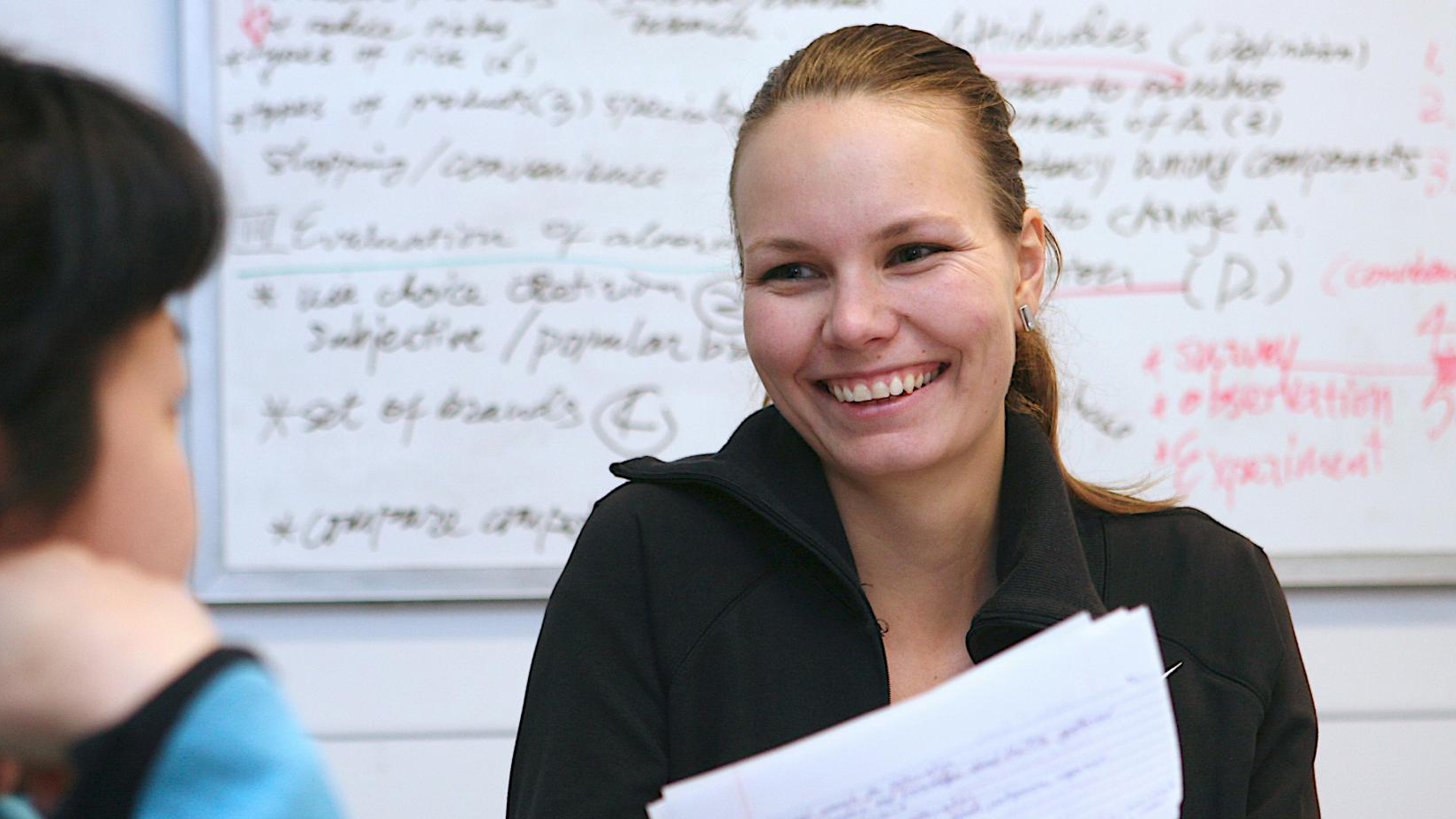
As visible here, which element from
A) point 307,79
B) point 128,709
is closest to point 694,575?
point 128,709

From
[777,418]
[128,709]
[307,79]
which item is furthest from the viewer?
[307,79]

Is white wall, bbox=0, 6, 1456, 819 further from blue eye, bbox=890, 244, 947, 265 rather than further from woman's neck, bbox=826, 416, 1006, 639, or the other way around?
blue eye, bbox=890, 244, 947, 265

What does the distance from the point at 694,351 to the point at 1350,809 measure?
114cm

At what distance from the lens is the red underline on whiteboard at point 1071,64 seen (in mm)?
1908

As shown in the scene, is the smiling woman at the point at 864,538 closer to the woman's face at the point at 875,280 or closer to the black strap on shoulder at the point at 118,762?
the woman's face at the point at 875,280

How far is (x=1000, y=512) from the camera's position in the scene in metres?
1.10

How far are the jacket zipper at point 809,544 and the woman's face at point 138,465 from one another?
0.63 metres

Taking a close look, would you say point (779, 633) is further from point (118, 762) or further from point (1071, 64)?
point (1071, 64)

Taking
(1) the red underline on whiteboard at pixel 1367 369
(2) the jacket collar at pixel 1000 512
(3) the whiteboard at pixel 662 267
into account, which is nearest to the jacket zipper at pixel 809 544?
(2) the jacket collar at pixel 1000 512

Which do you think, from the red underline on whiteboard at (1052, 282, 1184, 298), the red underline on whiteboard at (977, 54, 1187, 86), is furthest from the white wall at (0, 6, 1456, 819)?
the red underline on whiteboard at (977, 54, 1187, 86)

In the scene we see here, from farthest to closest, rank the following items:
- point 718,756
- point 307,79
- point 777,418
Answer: point 307,79 < point 777,418 < point 718,756

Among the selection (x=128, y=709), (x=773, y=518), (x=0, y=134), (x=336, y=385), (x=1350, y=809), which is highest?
(x=0, y=134)

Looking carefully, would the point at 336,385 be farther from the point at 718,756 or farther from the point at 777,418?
the point at 718,756

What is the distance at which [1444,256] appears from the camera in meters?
1.91
